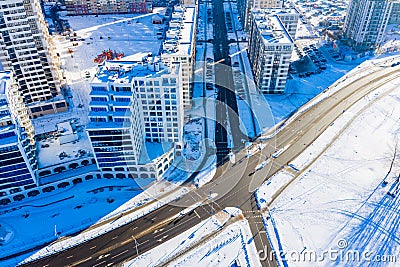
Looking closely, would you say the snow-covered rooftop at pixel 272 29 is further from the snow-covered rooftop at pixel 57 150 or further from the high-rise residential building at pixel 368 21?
the snow-covered rooftop at pixel 57 150

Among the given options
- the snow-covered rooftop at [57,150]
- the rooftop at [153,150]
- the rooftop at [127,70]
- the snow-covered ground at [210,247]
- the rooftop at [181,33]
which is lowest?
the snow-covered ground at [210,247]

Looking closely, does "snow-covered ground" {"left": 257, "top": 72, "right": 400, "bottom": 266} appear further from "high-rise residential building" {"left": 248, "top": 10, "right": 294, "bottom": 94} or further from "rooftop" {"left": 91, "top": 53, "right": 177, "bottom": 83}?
"rooftop" {"left": 91, "top": 53, "right": 177, "bottom": 83}

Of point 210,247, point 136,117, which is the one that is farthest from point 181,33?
point 210,247

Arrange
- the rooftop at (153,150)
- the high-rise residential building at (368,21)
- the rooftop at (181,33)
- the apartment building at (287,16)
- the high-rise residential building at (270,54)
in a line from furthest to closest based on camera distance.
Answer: the high-rise residential building at (368,21) < the apartment building at (287,16) < the high-rise residential building at (270,54) < the rooftop at (181,33) < the rooftop at (153,150)

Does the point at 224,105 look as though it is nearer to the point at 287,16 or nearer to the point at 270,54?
the point at 270,54

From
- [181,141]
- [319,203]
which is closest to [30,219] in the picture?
[181,141]

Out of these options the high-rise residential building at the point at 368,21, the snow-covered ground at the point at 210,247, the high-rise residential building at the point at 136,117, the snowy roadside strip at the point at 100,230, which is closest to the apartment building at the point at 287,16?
the high-rise residential building at the point at 368,21
